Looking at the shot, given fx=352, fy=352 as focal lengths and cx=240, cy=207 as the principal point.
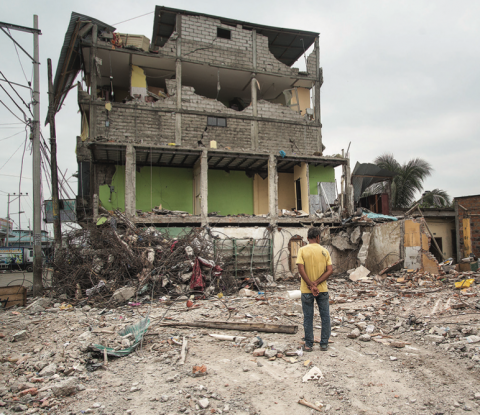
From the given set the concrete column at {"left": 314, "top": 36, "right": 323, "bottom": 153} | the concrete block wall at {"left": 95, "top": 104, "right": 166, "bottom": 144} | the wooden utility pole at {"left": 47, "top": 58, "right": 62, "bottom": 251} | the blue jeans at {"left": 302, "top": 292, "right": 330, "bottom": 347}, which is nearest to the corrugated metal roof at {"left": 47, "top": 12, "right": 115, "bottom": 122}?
the wooden utility pole at {"left": 47, "top": 58, "right": 62, "bottom": 251}

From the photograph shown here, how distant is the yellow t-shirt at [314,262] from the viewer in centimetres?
446

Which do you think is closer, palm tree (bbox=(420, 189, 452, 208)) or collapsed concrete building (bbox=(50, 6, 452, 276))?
collapsed concrete building (bbox=(50, 6, 452, 276))

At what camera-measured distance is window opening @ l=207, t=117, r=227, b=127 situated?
14906 millimetres

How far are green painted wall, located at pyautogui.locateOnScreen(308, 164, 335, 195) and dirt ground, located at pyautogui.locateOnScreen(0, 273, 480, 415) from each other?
8.97 metres

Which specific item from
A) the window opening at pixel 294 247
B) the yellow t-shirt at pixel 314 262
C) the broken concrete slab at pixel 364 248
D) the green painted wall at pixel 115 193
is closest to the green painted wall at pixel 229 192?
the window opening at pixel 294 247

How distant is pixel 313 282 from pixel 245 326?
1764 mm

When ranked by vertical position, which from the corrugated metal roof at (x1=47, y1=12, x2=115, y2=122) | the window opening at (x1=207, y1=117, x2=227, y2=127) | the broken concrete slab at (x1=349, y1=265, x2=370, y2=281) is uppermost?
the corrugated metal roof at (x1=47, y1=12, x2=115, y2=122)

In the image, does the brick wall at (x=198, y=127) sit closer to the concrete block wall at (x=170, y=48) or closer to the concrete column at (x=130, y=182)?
the concrete column at (x=130, y=182)

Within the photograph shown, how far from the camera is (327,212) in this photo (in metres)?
14.9

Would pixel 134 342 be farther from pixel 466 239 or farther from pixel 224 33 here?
pixel 466 239

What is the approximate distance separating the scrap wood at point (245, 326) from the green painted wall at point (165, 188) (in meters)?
9.72

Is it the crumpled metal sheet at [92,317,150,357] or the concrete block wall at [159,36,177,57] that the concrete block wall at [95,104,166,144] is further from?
the crumpled metal sheet at [92,317,150,357]

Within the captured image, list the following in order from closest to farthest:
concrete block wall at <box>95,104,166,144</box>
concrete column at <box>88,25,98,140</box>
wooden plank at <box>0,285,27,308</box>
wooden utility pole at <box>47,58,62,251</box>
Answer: wooden plank at <box>0,285,27,308</box>
wooden utility pole at <box>47,58,62,251</box>
concrete column at <box>88,25,98,140</box>
concrete block wall at <box>95,104,166,144</box>

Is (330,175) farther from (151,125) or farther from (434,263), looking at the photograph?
(151,125)
